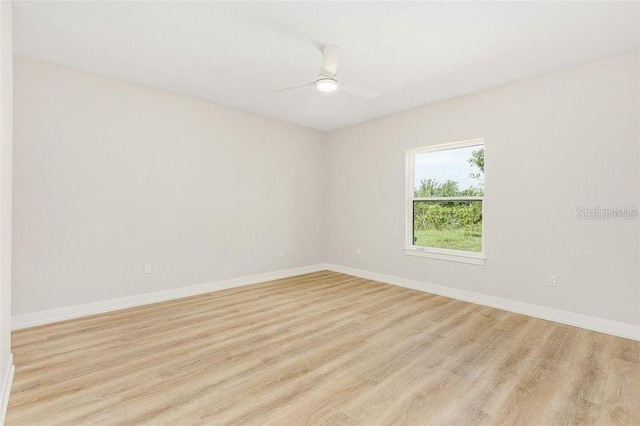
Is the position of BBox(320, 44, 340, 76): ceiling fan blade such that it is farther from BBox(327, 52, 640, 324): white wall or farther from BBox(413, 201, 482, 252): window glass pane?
BBox(413, 201, 482, 252): window glass pane

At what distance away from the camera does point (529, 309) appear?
3.52 meters

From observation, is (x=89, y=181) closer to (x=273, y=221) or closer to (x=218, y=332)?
(x=218, y=332)

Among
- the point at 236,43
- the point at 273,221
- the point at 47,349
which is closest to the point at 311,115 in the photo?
the point at 273,221

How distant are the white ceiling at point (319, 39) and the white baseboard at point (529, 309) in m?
2.62

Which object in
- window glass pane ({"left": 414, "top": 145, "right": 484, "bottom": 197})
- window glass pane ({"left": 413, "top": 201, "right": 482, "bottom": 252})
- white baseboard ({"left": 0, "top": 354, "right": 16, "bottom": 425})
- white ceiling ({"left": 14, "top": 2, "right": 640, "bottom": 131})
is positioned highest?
white ceiling ({"left": 14, "top": 2, "right": 640, "bottom": 131})

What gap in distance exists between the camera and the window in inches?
162

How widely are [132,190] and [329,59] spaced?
2.80m

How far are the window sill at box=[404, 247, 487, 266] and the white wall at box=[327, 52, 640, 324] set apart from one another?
8 cm

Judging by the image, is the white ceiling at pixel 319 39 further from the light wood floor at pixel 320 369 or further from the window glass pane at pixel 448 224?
the light wood floor at pixel 320 369

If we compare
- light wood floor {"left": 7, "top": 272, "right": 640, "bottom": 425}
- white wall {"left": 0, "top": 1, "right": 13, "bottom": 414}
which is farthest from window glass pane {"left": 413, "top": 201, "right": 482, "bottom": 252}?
white wall {"left": 0, "top": 1, "right": 13, "bottom": 414}

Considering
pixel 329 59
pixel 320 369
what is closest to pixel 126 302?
pixel 320 369

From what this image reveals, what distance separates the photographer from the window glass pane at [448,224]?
4.12m

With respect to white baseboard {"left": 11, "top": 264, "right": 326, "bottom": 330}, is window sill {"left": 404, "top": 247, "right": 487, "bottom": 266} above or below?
above

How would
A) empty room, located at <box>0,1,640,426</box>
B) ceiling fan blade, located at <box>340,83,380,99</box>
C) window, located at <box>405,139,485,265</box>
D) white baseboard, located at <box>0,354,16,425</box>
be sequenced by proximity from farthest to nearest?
1. window, located at <box>405,139,485,265</box>
2. ceiling fan blade, located at <box>340,83,380,99</box>
3. empty room, located at <box>0,1,640,426</box>
4. white baseboard, located at <box>0,354,16,425</box>
